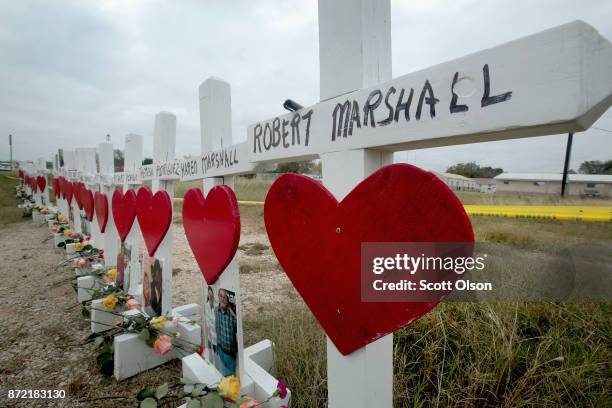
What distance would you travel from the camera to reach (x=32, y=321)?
7.95ft

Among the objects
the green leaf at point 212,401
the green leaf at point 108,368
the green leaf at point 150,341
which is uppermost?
the green leaf at point 212,401

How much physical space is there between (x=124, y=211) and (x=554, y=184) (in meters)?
38.9

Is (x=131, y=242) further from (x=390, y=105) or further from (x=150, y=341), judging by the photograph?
(x=390, y=105)

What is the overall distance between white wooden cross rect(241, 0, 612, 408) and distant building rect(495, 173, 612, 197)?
3254 centimetres

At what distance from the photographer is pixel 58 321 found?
2.41m

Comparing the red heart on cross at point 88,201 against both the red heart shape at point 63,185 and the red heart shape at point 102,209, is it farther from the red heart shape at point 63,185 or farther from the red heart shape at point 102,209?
the red heart shape at point 63,185

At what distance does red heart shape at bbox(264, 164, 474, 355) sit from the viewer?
0.60 m

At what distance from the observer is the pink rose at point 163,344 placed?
5.47 feet

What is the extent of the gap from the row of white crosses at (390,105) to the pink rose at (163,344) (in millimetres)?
1164

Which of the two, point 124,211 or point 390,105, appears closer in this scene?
point 390,105

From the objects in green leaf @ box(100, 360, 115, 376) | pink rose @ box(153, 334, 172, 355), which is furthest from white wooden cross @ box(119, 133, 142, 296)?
pink rose @ box(153, 334, 172, 355)

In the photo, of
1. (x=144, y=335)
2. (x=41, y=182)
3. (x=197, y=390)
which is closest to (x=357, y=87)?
(x=197, y=390)

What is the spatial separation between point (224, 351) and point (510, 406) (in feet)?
4.32

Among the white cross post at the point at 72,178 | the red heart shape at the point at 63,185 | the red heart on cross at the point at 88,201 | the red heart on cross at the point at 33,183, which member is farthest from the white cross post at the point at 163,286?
the red heart on cross at the point at 33,183
